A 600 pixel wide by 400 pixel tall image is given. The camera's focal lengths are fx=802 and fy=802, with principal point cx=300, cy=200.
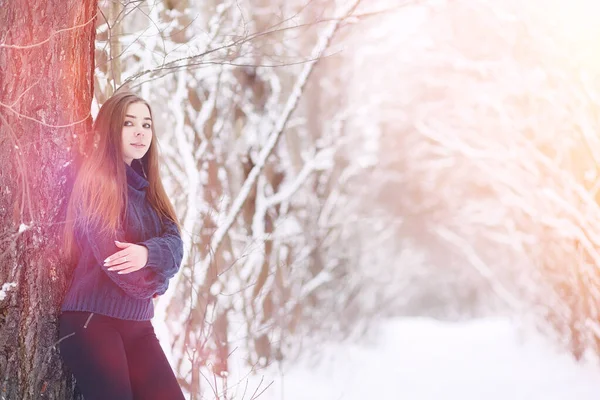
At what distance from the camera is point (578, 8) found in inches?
397

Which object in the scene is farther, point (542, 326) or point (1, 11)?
point (542, 326)

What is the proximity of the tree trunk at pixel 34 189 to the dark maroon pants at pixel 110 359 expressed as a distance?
0.49 feet

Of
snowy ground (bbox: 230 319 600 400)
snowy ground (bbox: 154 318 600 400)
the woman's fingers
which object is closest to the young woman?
the woman's fingers

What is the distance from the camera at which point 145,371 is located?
3180 millimetres

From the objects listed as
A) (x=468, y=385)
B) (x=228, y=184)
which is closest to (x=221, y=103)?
(x=228, y=184)

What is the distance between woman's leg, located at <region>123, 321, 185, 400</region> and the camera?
3172 mm

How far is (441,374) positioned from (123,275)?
11.0m

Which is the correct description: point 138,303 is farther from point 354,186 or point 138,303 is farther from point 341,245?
point 354,186

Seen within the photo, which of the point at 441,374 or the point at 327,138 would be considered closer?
the point at 327,138

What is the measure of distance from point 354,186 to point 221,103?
7442mm

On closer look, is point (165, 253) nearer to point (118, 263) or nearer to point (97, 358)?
point (118, 263)

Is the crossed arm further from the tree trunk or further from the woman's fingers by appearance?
the tree trunk

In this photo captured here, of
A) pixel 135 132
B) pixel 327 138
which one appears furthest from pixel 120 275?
pixel 327 138

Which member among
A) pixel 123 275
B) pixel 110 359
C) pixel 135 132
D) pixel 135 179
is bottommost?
pixel 110 359
